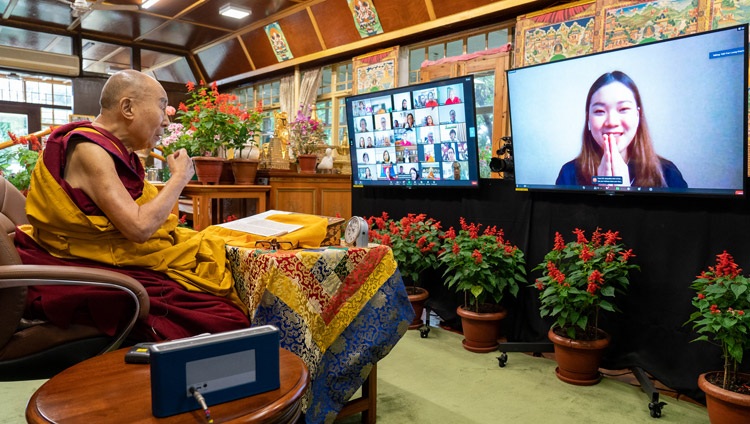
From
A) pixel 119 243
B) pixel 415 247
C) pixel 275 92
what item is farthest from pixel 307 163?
pixel 275 92

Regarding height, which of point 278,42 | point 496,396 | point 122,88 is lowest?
point 496,396

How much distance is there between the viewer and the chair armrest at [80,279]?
47.4 inches

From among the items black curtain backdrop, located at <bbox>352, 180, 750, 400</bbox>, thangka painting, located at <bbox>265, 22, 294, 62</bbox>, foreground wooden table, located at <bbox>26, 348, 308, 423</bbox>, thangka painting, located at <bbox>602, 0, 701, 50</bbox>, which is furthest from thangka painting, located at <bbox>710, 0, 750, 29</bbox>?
thangka painting, located at <bbox>265, 22, 294, 62</bbox>

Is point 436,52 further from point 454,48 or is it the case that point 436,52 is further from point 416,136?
point 416,136

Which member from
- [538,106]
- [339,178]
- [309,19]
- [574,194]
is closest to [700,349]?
[574,194]

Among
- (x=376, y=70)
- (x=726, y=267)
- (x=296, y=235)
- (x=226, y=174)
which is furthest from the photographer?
(x=376, y=70)

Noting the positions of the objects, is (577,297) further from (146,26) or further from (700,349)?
(146,26)

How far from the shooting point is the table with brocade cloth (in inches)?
62.0

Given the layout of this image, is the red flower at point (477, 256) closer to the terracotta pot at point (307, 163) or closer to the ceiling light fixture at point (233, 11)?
the terracotta pot at point (307, 163)

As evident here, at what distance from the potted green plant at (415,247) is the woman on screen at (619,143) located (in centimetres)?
108

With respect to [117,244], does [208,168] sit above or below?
above

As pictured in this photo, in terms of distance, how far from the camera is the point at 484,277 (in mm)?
3002

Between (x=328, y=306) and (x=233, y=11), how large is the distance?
19.3ft

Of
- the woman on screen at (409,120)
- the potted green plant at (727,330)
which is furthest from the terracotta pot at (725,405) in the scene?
the woman on screen at (409,120)
